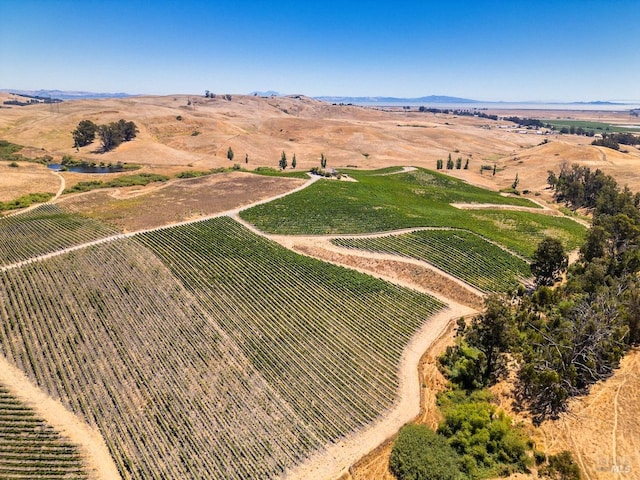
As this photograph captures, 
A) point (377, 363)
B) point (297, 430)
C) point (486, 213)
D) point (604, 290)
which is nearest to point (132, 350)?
point (297, 430)

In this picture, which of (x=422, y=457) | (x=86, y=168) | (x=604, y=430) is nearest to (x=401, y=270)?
(x=422, y=457)

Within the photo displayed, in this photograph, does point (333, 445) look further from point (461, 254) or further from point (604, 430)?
point (461, 254)

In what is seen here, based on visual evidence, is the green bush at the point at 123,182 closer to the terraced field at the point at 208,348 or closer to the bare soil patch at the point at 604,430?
the terraced field at the point at 208,348

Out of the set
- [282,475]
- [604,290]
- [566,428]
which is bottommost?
[282,475]

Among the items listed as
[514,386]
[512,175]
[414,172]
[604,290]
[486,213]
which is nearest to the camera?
[514,386]

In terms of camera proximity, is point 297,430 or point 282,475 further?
point 297,430

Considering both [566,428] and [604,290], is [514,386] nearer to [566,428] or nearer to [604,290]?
[566,428]
